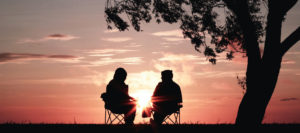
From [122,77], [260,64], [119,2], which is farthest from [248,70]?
[119,2]

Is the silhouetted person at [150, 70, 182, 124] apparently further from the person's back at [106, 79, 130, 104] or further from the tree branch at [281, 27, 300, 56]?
the tree branch at [281, 27, 300, 56]

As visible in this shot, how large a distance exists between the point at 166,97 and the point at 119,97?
1.31m

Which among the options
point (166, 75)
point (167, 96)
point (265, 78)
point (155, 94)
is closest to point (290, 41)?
point (265, 78)

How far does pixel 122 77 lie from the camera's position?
10.7 m

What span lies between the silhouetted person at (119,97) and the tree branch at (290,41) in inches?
172

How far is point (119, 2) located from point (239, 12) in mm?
4000

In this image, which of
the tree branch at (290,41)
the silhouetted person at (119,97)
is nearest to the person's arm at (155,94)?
the silhouetted person at (119,97)

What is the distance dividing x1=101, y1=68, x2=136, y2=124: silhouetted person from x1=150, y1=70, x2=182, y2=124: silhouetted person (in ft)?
2.24

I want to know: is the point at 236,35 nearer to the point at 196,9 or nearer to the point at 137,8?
the point at 196,9

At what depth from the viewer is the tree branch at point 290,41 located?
35.4 feet

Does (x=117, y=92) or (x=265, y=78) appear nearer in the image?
(x=265, y=78)

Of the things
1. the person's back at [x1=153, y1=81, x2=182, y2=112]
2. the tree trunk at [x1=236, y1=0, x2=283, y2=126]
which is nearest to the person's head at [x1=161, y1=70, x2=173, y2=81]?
the person's back at [x1=153, y1=81, x2=182, y2=112]

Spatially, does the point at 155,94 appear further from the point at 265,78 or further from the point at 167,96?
the point at 265,78

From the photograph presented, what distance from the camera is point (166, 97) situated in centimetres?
1076
